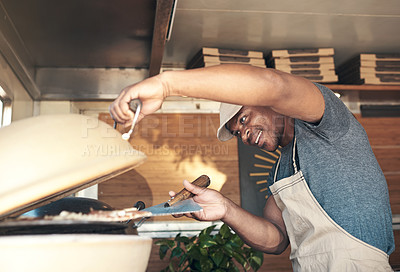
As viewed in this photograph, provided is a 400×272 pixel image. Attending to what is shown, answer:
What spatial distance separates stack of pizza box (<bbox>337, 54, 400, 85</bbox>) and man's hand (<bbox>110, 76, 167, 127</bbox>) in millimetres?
2698

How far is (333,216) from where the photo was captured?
5.41ft

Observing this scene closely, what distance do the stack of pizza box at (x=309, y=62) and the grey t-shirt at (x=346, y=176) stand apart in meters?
1.62

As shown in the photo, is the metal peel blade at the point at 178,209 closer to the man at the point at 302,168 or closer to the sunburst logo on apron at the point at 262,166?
the man at the point at 302,168

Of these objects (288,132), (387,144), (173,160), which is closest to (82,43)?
(173,160)

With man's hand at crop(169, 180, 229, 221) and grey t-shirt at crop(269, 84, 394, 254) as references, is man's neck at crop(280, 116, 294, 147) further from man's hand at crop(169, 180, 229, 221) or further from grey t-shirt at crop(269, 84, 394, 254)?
man's hand at crop(169, 180, 229, 221)

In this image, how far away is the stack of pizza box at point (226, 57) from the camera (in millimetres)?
3166

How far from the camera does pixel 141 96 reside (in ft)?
3.76

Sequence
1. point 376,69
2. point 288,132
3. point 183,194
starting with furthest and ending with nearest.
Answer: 1. point 376,69
2. point 288,132
3. point 183,194

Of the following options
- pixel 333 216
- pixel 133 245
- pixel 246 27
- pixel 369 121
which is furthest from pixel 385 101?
pixel 133 245

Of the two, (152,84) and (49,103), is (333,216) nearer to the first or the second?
(152,84)

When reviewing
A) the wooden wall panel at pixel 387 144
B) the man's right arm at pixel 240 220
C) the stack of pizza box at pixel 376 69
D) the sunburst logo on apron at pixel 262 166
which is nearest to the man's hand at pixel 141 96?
the man's right arm at pixel 240 220

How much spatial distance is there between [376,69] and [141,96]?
290cm

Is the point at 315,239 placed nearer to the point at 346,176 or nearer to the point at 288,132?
the point at 346,176

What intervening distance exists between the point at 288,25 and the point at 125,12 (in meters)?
1.32
